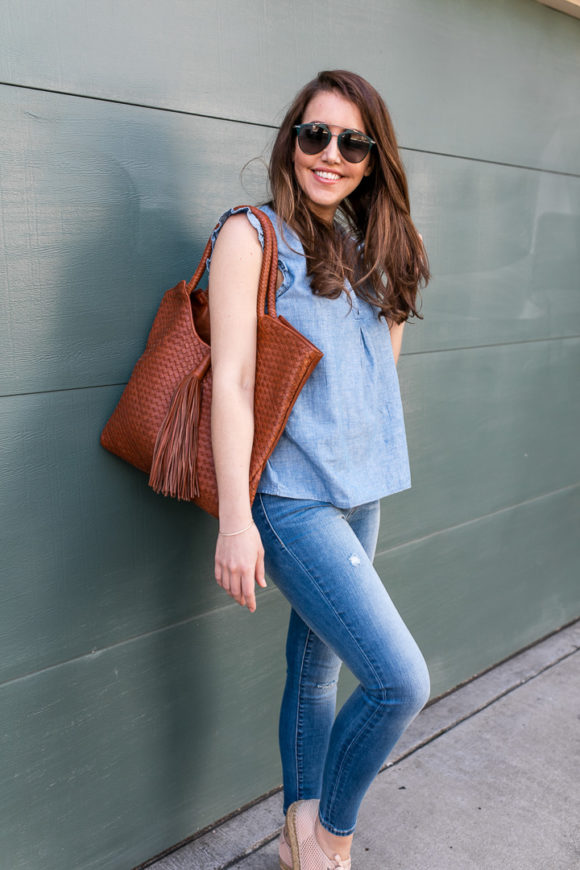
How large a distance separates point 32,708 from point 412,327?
153 centimetres

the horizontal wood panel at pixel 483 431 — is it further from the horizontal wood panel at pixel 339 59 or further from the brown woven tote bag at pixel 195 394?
the brown woven tote bag at pixel 195 394

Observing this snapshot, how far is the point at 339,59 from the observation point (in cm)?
224

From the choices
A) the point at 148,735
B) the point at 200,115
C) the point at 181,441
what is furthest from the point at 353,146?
the point at 148,735

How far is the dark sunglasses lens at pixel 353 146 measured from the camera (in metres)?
1.73

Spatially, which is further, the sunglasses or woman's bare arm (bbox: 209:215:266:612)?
the sunglasses

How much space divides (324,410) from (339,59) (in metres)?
1.07

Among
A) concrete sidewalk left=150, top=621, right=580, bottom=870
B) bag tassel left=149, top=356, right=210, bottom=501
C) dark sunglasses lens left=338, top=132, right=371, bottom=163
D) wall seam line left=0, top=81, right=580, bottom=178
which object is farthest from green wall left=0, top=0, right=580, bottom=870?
dark sunglasses lens left=338, top=132, right=371, bottom=163

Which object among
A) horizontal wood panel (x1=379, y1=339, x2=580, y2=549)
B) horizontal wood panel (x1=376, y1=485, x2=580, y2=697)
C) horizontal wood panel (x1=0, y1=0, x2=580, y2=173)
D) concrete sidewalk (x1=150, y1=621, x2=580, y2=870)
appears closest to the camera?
horizontal wood panel (x1=0, y1=0, x2=580, y2=173)

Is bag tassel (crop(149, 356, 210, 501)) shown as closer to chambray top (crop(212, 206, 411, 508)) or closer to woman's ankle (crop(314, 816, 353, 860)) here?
chambray top (crop(212, 206, 411, 508))

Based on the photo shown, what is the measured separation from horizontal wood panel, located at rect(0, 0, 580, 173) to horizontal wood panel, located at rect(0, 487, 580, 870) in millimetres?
1263

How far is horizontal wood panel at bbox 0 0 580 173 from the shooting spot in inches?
66.7

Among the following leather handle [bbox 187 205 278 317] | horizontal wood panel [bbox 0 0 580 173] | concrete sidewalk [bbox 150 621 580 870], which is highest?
horizontal wood panel [bbox 0 0 580 173]

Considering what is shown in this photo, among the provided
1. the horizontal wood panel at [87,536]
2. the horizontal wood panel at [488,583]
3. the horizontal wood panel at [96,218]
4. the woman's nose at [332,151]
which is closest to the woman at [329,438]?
the woman's nose at [332,151]

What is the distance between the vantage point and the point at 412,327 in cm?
262
